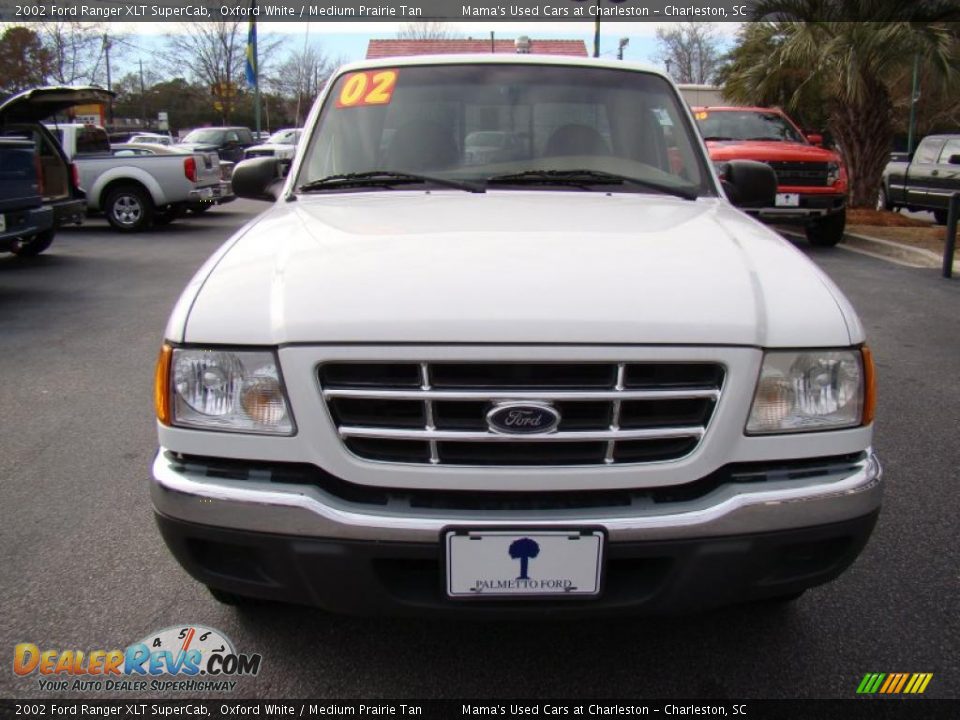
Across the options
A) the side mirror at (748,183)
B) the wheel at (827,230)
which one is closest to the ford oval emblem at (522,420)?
the side mirror at (748,183)

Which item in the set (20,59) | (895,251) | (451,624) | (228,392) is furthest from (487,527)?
(20,59)

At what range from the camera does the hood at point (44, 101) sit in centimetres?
909

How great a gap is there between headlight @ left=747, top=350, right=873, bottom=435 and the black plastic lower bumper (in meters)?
0.24

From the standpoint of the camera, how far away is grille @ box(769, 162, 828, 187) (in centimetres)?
1068

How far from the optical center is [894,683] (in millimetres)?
2256

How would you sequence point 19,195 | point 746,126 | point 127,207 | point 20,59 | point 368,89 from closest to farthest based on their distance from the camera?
point 368,89
point 19,195
point 746,126
point 127,207
point 20,59

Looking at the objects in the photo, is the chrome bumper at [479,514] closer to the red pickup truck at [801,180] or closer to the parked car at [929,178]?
the red pickup truck at [801,180]

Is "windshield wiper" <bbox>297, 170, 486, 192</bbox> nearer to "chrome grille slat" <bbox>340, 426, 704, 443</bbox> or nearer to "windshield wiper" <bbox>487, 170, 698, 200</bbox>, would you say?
"windshield wiper" <bbox>487, 170, 698, 200</bbox>

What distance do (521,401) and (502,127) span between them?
5.63 feet

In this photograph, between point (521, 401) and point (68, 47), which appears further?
point (68, 47)

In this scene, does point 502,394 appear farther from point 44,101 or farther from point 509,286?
point 44,101

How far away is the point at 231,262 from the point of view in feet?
7.38

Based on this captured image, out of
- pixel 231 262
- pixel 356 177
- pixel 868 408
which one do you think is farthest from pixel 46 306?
pixel 868 408

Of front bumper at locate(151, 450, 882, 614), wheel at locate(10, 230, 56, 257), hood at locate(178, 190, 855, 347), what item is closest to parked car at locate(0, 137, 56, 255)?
wheel at locate(10, 230, 56, 257)
